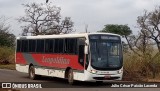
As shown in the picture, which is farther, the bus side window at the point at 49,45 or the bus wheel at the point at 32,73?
the bus wheel at the point at 32,73

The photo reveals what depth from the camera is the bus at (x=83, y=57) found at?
20281mm

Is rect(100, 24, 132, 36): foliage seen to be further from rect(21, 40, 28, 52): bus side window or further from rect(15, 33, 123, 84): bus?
rect(15, 33, 123, 84): bus

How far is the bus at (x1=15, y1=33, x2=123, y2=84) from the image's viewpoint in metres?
20.3

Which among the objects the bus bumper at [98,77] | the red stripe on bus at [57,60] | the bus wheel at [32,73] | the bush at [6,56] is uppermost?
the red stripe on bus at [57,60]

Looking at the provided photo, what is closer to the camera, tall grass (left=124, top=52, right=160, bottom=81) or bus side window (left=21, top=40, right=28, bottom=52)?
tall grass (left=124, top=52, right=160, bottom=81)

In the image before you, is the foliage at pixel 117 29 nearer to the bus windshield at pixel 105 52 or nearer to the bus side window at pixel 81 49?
the bus windshield at pixel 105 52

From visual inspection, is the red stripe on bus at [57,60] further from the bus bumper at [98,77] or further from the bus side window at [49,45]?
the bus bumper at [98,77]

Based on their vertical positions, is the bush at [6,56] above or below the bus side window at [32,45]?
below

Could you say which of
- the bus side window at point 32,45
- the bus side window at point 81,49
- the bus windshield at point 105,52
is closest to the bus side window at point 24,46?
the bus side window at point 32,45

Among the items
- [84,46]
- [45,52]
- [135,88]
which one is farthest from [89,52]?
[45,52]

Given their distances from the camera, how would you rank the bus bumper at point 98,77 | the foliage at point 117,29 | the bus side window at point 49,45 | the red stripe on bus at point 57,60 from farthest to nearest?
the foliage at point 117,29 < the bus side window at point 49,45 < the red stripe on bus at point 57,60 < the bus bumper at point 98,77

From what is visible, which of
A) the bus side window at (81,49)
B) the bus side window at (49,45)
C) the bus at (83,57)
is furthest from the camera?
the bus side window at (49,45)

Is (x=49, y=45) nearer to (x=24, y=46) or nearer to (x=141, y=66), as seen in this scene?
(x=24, y=46)

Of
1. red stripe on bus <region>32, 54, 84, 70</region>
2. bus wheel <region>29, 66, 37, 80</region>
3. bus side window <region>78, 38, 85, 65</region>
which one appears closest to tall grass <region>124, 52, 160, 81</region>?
red stripe on bus <region>32, 54, 84, 70</region>
